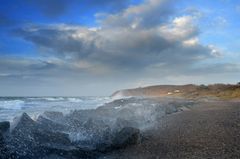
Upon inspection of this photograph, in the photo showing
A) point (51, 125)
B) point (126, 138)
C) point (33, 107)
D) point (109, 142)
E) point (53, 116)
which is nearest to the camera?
point (109, 142)

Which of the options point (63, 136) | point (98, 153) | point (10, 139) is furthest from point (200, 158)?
point (10, 139)

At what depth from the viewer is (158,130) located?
55.6 feet

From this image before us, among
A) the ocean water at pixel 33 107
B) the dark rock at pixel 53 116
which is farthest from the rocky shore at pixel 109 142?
the ocean water at pixel 33 107

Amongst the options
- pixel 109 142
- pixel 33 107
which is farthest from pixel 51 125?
pixel 33 107

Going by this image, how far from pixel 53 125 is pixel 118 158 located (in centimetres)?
565

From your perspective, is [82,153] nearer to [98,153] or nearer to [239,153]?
[98,153]

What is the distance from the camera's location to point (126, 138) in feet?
43.1

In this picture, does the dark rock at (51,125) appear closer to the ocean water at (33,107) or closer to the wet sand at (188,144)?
the wet sand at (188,144)

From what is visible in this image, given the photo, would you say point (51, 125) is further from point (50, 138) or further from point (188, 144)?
point (188, 144)

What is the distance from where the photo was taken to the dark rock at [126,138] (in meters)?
12.8

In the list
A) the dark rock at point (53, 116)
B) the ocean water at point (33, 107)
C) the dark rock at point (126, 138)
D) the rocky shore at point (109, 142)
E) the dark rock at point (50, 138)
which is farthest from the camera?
the ocean water at point (33, 107)

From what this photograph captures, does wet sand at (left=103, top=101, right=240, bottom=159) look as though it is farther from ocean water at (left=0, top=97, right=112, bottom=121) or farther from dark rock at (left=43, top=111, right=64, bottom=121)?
ocean water at (left=0, top=97, right=112, bottom=121)

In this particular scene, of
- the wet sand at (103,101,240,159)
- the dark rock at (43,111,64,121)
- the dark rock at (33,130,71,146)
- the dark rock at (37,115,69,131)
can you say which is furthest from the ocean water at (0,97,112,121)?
the wet sand at (103,101,240,159)

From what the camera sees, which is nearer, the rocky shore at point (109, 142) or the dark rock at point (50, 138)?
the rocky shore at point (109, 142)
